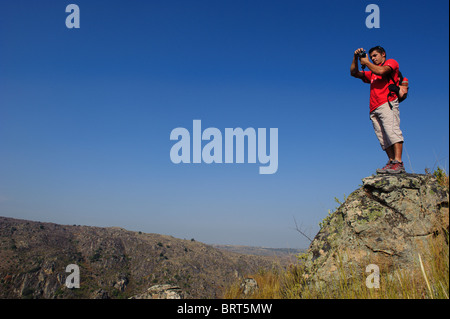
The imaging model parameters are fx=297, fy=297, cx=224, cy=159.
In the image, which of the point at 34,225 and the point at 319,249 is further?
the point at 34,225

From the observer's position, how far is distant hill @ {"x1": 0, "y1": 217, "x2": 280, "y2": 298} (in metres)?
81.7

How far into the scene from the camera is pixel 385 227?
5.50 meters

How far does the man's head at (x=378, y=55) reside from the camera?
656cm

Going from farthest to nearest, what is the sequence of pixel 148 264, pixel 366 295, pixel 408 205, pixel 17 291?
pixel 148 264
pixel 17 291
pixel 408 205
pixel 366 295

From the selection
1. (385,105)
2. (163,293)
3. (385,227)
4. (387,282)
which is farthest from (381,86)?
(163,293)

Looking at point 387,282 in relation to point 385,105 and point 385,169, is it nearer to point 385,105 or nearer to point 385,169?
point 385,169

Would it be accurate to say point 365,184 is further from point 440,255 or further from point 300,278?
point 300,278

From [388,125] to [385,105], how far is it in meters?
0.44

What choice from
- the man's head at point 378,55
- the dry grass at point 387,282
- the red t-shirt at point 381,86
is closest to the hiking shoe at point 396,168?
the dry grass at point 387,282

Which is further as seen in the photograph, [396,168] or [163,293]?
[163,293]

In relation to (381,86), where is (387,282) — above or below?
below

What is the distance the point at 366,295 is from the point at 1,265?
350 feet
